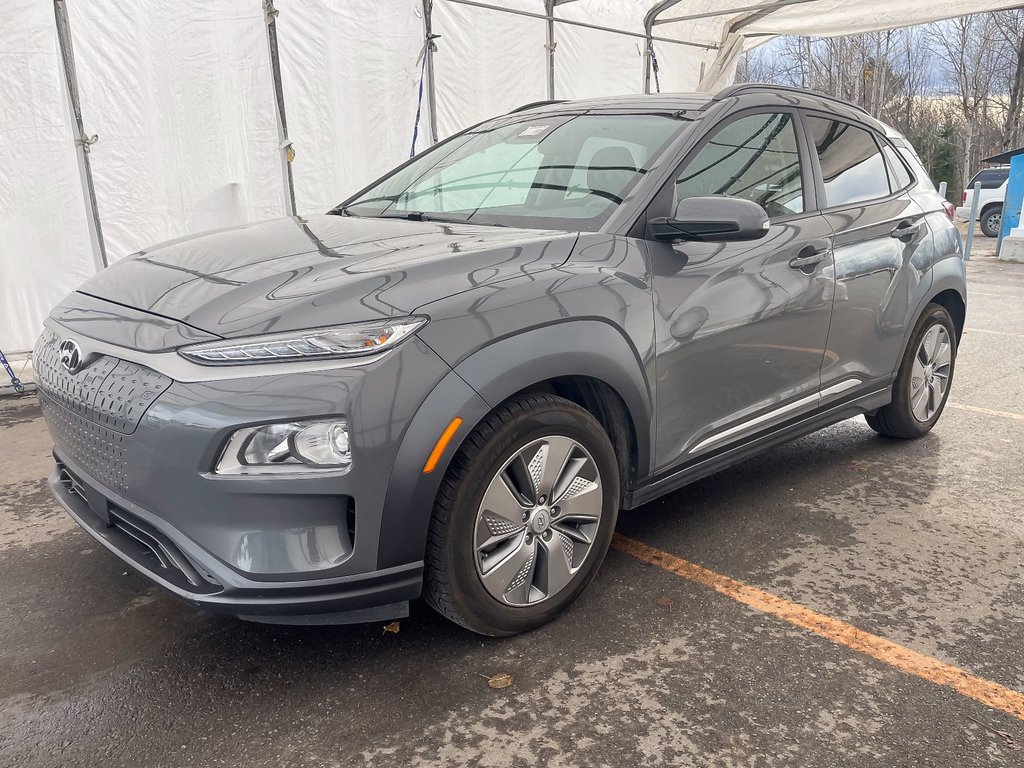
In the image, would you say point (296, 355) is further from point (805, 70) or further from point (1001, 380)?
point (805, 70)

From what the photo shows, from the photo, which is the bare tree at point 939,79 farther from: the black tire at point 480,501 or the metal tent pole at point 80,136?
the black tire at point 480,501

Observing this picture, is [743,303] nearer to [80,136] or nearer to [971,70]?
[80,136]

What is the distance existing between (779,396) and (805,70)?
130 ft

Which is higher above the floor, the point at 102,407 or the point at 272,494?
the point at 102,407

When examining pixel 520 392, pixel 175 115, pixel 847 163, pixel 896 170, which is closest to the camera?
pixel 520 392

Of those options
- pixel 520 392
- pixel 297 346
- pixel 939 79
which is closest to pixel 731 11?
pixel 520 392

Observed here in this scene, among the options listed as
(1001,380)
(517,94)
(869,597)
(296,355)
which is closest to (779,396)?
(869,597)

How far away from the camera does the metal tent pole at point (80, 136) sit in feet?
20.6

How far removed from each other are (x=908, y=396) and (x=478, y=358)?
294 centimetres

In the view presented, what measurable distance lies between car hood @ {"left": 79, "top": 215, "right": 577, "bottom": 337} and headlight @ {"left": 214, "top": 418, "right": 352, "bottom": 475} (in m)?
0.26

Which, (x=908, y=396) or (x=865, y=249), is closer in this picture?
(x=865, y=249)

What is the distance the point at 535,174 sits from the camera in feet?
10.8

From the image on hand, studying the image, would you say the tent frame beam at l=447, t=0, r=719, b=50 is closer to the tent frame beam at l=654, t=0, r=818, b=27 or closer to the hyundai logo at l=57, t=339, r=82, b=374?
the tent frame beam at l=654, t=0, r=818, b=27

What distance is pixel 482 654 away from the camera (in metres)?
2.57
